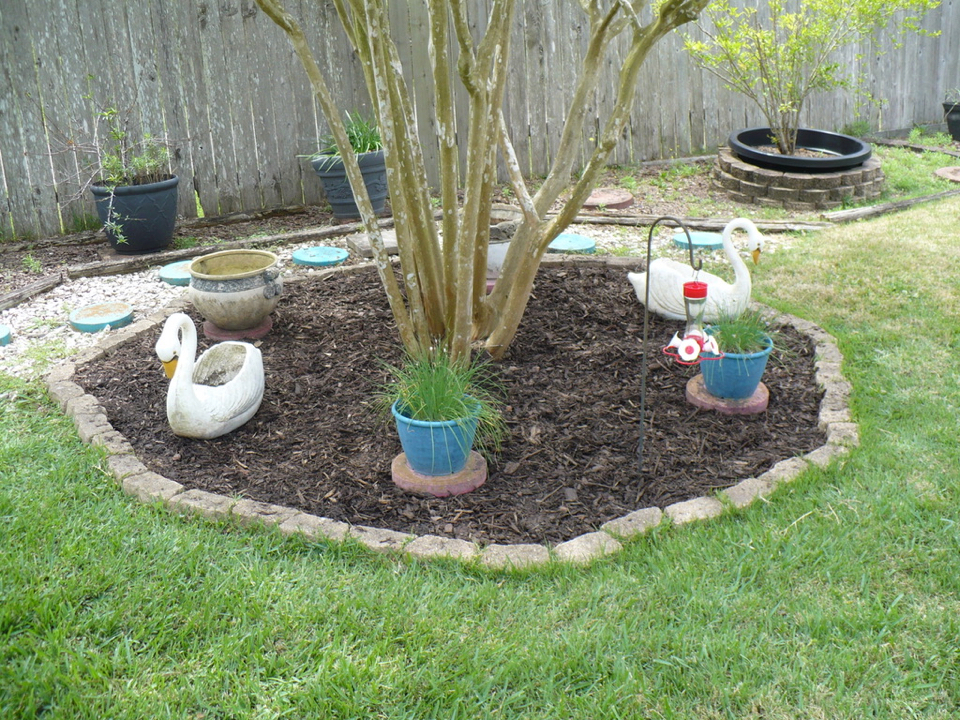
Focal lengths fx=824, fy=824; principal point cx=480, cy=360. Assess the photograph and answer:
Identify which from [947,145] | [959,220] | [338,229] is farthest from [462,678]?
[947,145]

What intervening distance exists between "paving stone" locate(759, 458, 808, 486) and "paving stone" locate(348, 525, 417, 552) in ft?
4.25

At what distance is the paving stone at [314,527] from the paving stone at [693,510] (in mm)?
1098

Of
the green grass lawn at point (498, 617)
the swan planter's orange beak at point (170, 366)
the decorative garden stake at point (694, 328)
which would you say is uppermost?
the decorative garden stake at point (694, 328)

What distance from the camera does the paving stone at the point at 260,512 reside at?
9.14ft

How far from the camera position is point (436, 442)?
9.78 ft

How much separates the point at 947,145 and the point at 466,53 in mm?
8728

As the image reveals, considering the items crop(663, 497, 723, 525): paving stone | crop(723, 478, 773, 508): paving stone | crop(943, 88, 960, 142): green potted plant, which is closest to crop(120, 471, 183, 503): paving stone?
crop(663, 497, 723, 525): paving stone

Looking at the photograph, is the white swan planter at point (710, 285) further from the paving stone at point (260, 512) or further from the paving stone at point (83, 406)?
the paving stone at point (83, 406)

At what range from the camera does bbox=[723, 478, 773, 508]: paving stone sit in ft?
9.39

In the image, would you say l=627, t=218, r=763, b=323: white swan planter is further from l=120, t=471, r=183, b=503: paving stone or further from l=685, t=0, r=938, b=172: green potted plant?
l=685, t=0, r=938, b=172: green potted plant

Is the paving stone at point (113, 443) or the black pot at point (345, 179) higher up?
the black pot at point (345, 179)

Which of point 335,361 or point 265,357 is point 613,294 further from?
point 265,357

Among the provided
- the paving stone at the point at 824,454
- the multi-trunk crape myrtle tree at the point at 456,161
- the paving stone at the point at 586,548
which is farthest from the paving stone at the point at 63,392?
the paving stone at the point at 824,454

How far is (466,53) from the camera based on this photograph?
114 inches
